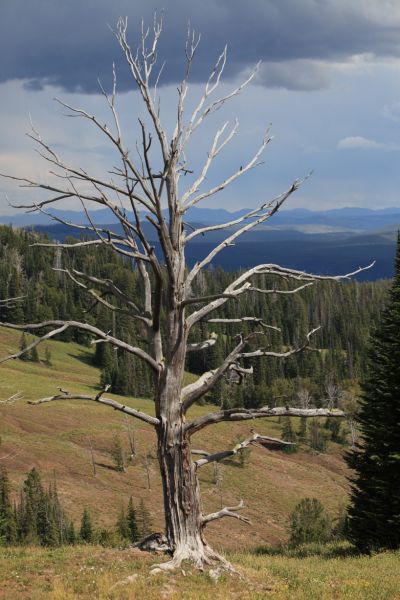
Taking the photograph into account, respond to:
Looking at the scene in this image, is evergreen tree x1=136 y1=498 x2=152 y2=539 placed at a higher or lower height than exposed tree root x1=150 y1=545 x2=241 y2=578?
lower

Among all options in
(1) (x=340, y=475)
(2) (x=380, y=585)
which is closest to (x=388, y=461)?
(2) (x=380, y=585)

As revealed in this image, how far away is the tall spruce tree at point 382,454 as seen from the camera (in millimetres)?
24453

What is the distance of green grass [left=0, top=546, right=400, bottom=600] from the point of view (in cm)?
995

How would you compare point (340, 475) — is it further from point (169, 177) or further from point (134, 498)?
point (169, 177)

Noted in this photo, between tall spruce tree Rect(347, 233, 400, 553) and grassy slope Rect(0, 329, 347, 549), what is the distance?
36.3 meters

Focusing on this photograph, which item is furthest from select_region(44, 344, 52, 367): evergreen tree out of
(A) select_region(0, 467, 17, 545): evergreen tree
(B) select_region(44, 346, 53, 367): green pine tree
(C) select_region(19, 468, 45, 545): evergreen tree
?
(A) select_region(0, 467, 17, 545): evergreen tree

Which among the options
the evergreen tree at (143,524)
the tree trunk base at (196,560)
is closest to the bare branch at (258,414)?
the tree trunk base at (196,560)

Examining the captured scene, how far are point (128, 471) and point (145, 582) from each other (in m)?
74.6

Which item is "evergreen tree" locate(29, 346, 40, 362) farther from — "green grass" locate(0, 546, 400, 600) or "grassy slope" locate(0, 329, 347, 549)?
"green grass" locate(0, 546, 400, 600)

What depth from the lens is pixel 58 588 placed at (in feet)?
33.4

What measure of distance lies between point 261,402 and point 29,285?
308 ft

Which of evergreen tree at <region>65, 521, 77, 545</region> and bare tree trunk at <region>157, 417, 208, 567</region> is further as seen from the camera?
evergreen tree at <region>65, 521, 77, 545</region>

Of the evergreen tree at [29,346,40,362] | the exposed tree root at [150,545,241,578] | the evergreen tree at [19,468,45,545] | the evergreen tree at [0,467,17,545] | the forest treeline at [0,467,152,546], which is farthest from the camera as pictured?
the evergreen tree at [29,346,40,362]

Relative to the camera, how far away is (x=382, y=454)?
25078 mm
